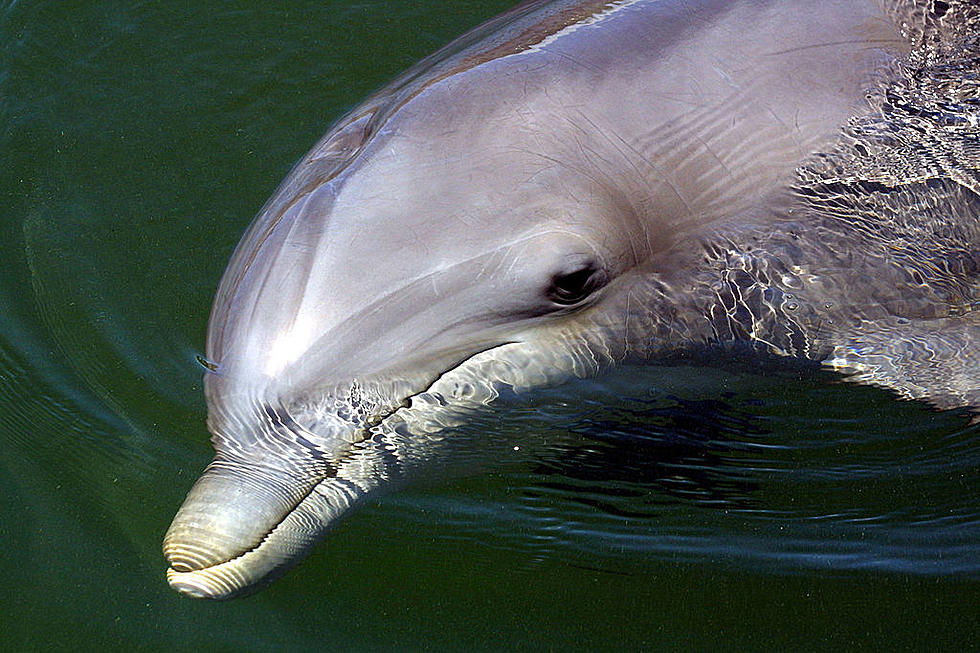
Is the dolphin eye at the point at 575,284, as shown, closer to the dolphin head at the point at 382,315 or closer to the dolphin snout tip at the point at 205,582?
the dolphin head at the point at 382,315

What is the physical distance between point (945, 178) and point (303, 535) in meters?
2.82

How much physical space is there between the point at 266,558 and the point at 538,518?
1209mm

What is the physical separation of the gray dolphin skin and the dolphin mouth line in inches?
0.4

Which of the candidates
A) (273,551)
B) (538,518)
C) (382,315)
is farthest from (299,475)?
(538,518)

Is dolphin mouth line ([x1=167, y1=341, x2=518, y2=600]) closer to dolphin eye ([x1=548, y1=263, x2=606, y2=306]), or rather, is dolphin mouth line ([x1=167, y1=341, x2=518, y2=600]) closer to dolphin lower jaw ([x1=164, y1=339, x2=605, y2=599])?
dolphin lower jaw ([x1=164, y1=339, x2=605, y2=599])

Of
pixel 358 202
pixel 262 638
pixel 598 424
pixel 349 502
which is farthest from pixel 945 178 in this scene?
pixel 262 638

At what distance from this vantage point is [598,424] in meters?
4.28

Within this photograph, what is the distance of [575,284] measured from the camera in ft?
11.8

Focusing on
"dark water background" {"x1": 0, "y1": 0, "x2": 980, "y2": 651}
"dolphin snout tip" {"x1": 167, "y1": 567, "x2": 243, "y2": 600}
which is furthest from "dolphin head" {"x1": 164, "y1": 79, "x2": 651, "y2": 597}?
"dark water background" {"x1": 0, "y1": 0, "x2": 980, "y2": 651}

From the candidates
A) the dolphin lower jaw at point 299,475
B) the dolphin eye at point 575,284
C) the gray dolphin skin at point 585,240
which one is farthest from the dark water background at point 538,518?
the dolphin eye at point 575,284

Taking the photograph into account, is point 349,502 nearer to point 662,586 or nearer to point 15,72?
point 662,586

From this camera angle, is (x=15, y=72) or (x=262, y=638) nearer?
(x=262, y=638)

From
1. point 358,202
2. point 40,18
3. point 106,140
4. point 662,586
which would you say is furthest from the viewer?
point 40,18

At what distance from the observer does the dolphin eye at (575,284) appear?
3.56 m
